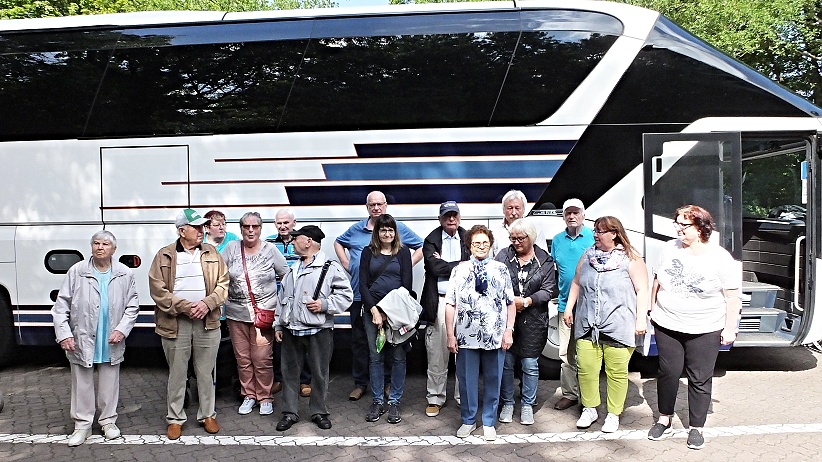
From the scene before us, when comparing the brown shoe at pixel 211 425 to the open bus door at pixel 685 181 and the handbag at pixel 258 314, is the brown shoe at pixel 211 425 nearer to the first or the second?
the handbag at pixel 258 314

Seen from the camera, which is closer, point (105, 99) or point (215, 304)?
point (215, 304)

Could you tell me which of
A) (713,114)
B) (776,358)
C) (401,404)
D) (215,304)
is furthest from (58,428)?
(776,358)

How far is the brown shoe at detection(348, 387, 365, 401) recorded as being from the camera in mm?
5789

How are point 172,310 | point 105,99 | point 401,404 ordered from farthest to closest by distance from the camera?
point 105,99
point 401,404
point 172,310

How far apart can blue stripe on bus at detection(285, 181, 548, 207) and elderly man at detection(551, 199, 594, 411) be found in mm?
693

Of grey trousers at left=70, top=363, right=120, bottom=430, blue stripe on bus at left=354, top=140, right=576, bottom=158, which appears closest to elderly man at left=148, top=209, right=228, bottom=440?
grey trousers at left=70, top=363, right=120, bottom=430

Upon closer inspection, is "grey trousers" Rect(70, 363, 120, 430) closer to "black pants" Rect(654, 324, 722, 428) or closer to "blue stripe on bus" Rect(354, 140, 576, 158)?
"blue stripe on bus" Rect(354, 140, 576, 158)

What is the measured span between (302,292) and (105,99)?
340 cm

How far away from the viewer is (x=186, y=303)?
4.67 m

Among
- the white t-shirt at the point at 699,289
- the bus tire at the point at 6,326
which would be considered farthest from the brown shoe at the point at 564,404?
the bus tire at the point at 6,326

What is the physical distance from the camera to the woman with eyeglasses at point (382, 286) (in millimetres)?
5090

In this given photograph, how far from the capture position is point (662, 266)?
469 cm

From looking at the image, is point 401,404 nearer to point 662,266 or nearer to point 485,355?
point 485,355

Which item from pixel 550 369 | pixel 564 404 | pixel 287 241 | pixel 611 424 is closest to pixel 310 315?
pixel 287 241
